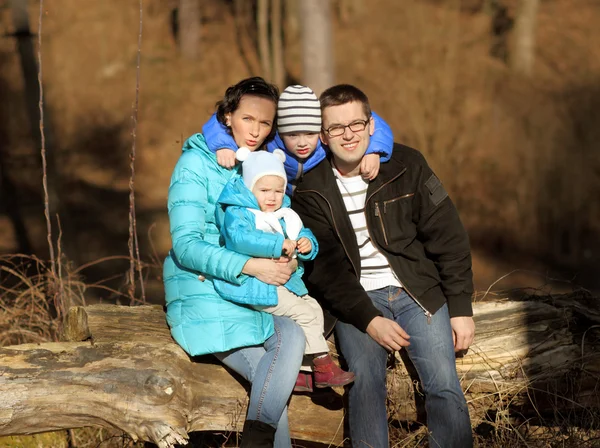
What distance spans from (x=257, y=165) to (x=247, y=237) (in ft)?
1.07

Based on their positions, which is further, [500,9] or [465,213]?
[500,9]

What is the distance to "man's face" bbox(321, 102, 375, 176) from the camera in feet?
12.3

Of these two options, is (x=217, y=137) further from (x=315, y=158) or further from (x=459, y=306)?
(x=459, y=306)

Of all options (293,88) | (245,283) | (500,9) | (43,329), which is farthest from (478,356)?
(500,9)

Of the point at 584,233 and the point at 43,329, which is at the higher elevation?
the point at 43,329

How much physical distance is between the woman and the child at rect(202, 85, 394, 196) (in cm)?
6

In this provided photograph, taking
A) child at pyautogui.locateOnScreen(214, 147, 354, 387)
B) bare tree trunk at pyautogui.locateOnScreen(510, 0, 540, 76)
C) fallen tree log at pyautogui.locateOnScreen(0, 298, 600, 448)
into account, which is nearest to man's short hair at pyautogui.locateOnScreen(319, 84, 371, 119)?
child at pyautogui.locateOnScreen(214, 147, 354, 387)

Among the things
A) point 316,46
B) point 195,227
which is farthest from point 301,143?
point 316,46

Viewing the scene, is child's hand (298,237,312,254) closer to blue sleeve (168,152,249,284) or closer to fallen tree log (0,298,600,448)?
blue sleeve (168,152,249,284)

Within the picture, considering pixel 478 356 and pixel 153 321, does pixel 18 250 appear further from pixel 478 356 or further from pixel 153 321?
pixel 478 356

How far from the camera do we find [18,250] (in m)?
10.6

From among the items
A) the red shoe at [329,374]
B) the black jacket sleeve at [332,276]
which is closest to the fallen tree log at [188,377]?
the red shoe at [329,374]

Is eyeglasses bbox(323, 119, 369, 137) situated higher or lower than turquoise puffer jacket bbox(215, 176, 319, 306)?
higher

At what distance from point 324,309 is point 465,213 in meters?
8.17
